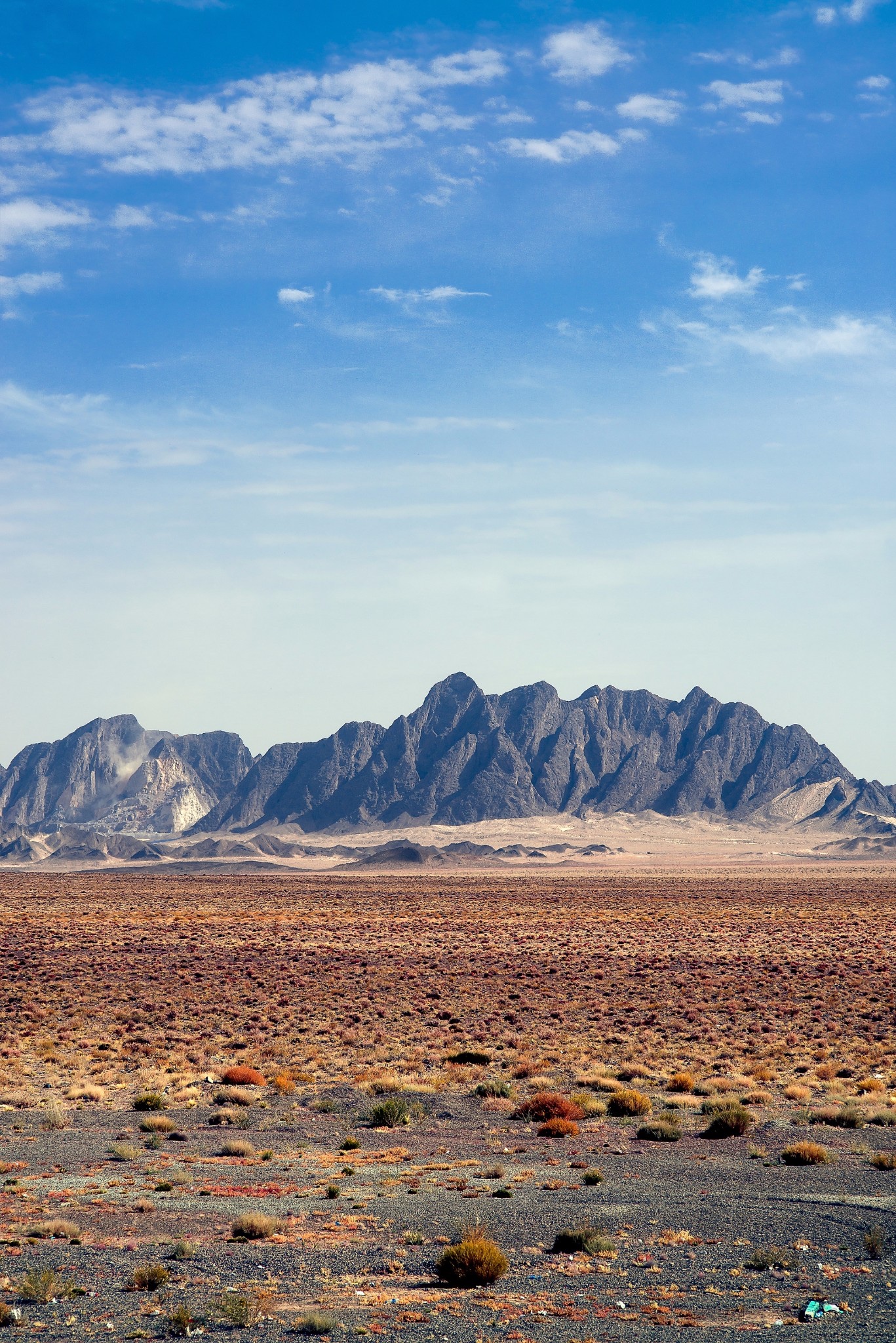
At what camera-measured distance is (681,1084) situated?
2322 cm

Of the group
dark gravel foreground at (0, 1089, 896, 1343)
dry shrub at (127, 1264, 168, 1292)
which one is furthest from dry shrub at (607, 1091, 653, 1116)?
dry shrub at (127, 1264, 168, 1292)

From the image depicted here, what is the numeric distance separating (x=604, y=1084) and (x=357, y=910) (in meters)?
55.3

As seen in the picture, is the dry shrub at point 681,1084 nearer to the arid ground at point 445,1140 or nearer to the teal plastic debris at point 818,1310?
the arid ground at point 445,1140

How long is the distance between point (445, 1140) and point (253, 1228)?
6.79 meters

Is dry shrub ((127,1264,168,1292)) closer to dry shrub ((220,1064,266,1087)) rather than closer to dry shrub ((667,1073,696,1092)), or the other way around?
dry shrub ((220,1064,266,1087))

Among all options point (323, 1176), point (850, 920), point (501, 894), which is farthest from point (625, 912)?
point (323, 1176)

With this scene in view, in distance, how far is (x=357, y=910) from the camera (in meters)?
77.2

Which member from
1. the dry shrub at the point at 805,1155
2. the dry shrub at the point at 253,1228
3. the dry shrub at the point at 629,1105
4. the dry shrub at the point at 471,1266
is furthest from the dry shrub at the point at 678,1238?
the dry shrub at the point at 629,1105

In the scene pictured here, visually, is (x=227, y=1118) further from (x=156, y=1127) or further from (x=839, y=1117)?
(x=839, y=1117)

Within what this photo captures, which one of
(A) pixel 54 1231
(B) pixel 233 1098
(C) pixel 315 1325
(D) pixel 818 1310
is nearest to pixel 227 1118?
(B) pixel 233 1098

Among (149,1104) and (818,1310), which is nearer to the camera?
(818,1310)

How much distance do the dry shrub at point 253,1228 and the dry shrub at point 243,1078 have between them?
35.1ft

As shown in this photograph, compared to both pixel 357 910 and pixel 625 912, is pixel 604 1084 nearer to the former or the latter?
pixel 625 912

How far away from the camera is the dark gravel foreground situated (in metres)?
10.7
